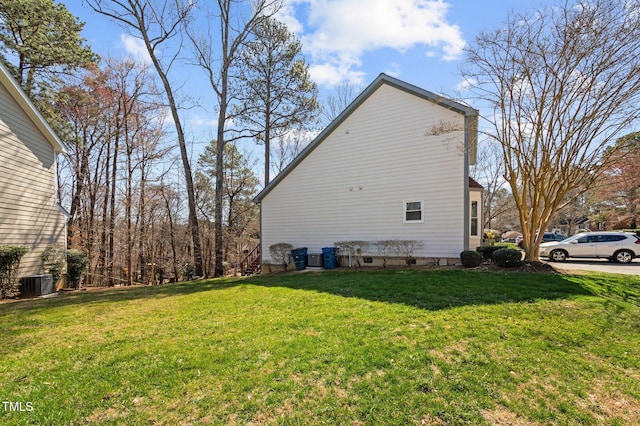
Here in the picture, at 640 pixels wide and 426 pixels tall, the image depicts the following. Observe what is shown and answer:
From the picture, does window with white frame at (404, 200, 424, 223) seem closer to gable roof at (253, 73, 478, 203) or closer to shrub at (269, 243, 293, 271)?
gable roof at (253, 73, 478, 203)

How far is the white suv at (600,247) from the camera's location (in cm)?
1359

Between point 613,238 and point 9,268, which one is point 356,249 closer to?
point 9,268

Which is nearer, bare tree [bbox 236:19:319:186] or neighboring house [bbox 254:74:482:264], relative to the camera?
neighboring house [bbox 254:74:482:264]

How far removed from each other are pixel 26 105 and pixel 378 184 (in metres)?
12.4

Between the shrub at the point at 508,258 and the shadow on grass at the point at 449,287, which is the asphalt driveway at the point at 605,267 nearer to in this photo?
the shrub at the point at 508,258

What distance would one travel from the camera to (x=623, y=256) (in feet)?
45.0

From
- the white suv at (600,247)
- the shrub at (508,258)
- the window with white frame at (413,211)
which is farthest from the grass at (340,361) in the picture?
the white suv at (600,247)

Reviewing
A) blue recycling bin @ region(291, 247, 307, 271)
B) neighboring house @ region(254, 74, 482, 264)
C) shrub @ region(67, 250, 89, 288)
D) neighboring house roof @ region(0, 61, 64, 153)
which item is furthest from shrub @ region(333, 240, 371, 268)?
neighboring house roof @ region(0, 61, 64, 153)

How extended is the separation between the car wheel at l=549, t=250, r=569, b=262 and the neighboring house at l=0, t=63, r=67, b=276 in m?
21.8

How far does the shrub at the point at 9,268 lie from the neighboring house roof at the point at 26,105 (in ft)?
14.4

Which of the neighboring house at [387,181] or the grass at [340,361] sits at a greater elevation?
the neighboring house at [387,181]

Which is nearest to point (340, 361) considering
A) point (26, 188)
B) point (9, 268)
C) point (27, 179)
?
point (9, 268)

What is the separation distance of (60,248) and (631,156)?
18973 millimetres

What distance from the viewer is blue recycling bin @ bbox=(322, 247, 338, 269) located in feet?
42.7
